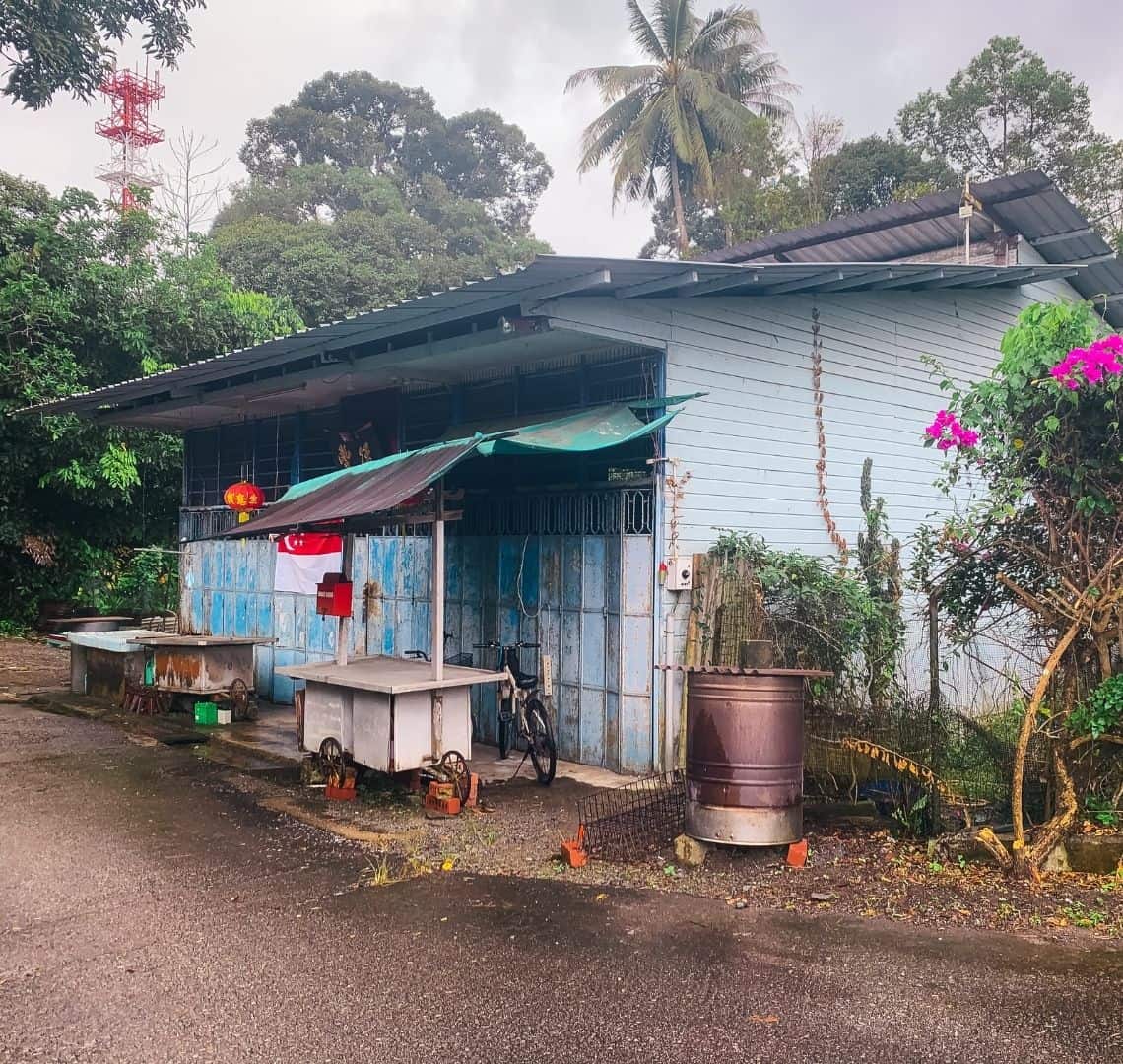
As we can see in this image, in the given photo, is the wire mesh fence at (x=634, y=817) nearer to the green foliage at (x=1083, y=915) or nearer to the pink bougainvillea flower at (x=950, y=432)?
the green foliage at (x=1083, y=915)

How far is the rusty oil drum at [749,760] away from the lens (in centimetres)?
547

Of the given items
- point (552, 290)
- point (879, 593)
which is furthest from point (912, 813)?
point (552, 290)

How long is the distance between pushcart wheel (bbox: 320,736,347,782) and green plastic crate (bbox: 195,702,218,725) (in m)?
3.50

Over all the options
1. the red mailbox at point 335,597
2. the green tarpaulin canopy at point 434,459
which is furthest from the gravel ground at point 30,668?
the green tarpaulin canopy at point 434,459

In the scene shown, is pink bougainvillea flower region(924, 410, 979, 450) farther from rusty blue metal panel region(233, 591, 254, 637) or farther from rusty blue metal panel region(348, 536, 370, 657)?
rusty blue metal panel region(233, 591, 254, 637)

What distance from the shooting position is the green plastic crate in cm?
1038

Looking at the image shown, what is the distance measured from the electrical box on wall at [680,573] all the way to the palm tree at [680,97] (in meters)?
20.4

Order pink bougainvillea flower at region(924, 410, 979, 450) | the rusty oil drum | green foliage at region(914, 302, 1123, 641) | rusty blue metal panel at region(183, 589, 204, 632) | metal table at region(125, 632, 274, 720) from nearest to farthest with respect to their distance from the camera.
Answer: green foliage at region(914, 302, 1123, 641) → the rusty oil drum → pink bougainvillea flower at region(924, 410, 979, 450) → metal table at region(125, 632, 274, 720) → rusty blue metal panel at region(183, 589, 204, 632)

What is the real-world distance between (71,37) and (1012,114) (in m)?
23.5

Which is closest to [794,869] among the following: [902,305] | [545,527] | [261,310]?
[545,527]

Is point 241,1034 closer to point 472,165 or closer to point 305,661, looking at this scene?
point 305,661

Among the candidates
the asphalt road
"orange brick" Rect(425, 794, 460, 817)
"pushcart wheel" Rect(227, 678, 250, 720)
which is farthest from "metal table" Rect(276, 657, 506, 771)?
"pushcart wheel" Rect(227, 678, 250, 720)

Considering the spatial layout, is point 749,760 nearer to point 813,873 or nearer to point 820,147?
point 813,873

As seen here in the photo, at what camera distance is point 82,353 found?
17.7 metres
